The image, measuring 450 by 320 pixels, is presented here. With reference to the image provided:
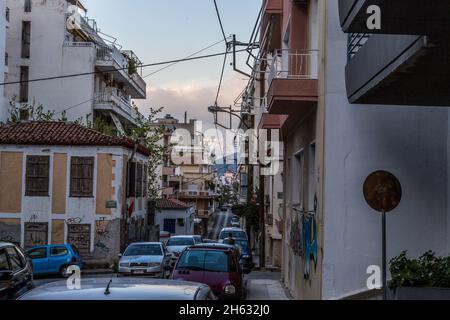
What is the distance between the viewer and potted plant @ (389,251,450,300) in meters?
10.2

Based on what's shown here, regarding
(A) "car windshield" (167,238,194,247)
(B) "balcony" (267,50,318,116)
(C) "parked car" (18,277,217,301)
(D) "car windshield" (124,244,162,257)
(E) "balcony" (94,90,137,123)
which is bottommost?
(A) "car windshield" (167,238,194,247)

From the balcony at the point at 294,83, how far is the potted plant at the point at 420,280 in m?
5.41

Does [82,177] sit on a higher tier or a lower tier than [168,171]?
lower

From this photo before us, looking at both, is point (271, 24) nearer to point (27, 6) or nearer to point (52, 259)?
point (52, 259)

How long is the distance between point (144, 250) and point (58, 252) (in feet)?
18.0

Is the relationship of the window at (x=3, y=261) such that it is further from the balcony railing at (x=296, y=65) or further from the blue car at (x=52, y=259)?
the blue car at (x=52, y=259)

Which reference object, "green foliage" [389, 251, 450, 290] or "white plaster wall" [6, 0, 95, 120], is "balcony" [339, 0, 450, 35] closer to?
"green foliage" [389, 251, 450, 290]

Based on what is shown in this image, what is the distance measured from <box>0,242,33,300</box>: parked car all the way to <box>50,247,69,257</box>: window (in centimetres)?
1821

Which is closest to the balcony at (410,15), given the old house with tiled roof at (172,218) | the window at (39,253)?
the window at (39,253)

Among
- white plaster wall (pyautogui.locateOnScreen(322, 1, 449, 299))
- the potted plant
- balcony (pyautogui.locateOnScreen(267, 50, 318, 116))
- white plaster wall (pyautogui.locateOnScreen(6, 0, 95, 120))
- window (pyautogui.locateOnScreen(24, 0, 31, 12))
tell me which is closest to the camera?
the potted plant

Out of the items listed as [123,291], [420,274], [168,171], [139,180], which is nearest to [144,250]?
[139,180]

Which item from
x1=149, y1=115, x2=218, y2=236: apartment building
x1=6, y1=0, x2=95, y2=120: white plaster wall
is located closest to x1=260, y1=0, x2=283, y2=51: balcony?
x1=6, y1=0, x2=95, y2=120: white plaster wall

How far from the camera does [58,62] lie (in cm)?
5134
